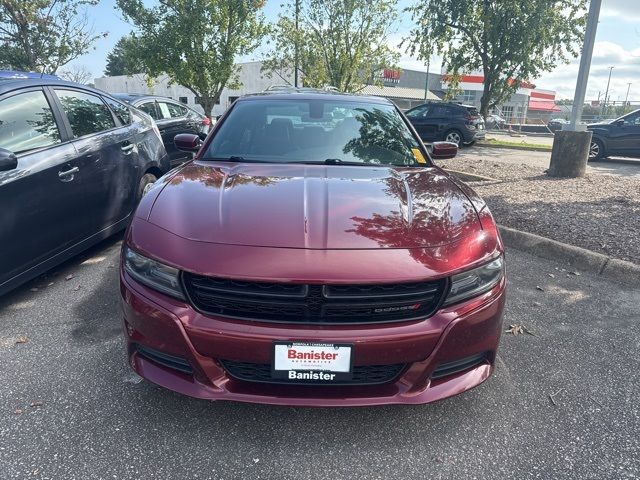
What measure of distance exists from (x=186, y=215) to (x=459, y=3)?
17910 mm

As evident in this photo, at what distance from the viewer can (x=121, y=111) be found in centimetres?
484

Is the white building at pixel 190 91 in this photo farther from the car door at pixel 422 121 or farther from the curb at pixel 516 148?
the curb at pixel 516 148

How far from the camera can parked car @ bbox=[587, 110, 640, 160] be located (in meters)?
12.1

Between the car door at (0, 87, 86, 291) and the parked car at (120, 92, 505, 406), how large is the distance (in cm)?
135

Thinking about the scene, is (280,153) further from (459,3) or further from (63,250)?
(459,3)

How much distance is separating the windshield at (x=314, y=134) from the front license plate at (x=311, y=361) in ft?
5.00

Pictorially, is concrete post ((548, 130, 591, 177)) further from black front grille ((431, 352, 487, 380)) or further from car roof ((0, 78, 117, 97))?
car roof ((0, 78, 117, 97))

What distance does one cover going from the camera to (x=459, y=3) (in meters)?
16.8

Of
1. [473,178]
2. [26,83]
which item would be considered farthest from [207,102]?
[26,83]

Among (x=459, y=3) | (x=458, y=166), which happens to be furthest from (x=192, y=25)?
(x=458, y=166)

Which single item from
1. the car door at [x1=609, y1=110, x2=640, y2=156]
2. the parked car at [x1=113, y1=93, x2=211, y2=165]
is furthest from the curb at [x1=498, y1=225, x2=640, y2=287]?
the car door at [x1=609, y1=110, x2=640, y2=156]

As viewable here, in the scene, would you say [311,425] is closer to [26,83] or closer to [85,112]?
[26,83]

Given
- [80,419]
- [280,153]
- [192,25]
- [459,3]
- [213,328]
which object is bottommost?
[80,419]

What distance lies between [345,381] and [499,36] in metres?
18.0
